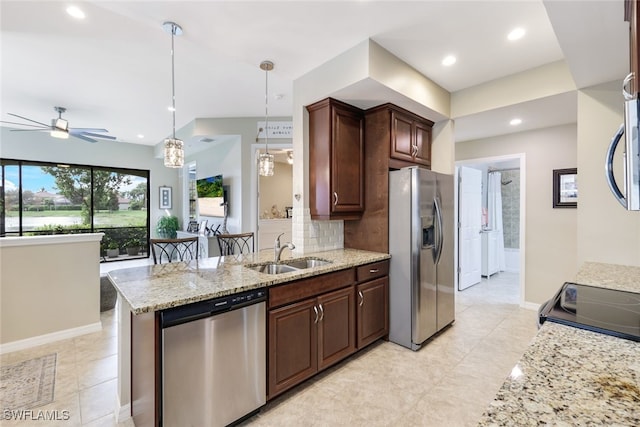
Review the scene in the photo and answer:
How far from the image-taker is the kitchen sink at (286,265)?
253 centimetres

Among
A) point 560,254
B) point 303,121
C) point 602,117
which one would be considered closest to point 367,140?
point 303,121

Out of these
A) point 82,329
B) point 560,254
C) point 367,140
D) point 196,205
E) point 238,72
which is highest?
point 238,72

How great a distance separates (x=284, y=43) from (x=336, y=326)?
97.6 inches

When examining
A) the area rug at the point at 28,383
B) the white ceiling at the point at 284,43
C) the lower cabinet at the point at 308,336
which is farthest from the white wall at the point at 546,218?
the area rug at the point at 28,383

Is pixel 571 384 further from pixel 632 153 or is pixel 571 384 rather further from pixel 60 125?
pixel 60 125

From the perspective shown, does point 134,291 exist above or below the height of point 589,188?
below

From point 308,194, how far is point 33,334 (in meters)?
3.22

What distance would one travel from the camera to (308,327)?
7.16 feet

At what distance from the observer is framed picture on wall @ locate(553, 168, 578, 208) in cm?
367

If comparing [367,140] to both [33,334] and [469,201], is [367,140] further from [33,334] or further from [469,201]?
[33,334]

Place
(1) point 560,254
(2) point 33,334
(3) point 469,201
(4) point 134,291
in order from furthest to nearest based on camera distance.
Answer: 1. (3) point 469,201
2. (1) point 560,254
3. (2) point 33,334
4. (4) point 134,291

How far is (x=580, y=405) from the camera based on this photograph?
0.64 meters

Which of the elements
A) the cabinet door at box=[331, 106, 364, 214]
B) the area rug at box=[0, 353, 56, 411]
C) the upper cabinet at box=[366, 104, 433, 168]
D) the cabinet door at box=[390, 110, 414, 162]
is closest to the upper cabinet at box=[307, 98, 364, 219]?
the cabinet door at box=[331, 106, 364, 214]

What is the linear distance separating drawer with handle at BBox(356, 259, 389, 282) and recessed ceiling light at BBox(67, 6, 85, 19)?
320 cm
